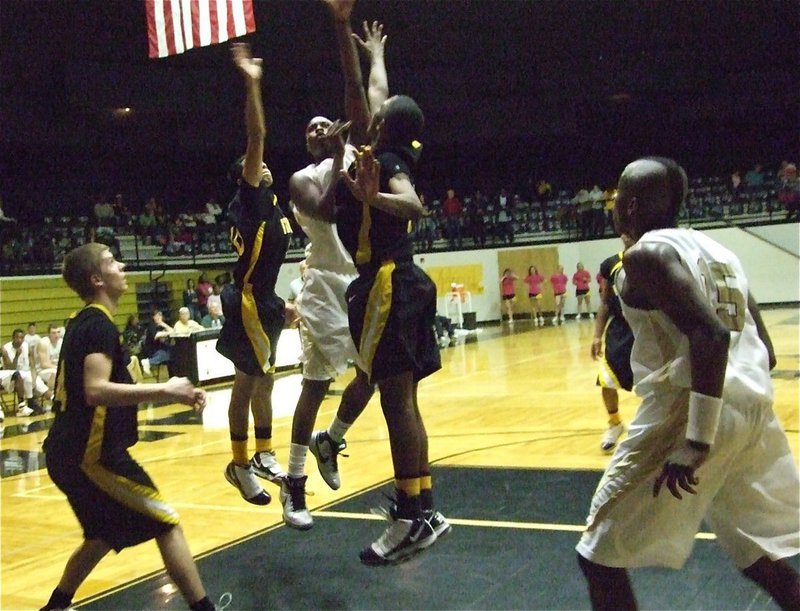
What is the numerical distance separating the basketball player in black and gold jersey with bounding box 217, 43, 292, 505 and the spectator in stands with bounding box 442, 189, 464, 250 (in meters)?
18.0

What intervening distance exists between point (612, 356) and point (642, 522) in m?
3.51

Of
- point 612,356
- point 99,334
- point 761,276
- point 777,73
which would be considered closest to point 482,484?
point 612,356

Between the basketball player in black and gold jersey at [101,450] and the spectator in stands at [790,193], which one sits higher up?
the spectator in stands at [790,193]

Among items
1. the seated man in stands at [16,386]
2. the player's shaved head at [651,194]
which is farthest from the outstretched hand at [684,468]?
the seated man in stands at [16,386]

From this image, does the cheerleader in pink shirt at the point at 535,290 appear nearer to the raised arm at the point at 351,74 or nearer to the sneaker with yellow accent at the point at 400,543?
the raised arm at the point at 351,74

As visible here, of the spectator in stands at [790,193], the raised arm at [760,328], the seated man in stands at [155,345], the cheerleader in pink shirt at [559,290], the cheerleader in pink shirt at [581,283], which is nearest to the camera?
the raised arm at [760,328]

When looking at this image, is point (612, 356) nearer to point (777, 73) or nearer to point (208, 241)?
point (208, 241)

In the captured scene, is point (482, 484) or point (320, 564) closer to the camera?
point (320, 564)

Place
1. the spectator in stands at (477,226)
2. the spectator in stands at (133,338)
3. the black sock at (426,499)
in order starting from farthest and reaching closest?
the spectator in stands at (477,226) → the spectator in stands at (133,338) → the black sock at (426,499)

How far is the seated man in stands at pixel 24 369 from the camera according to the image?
12066 mm

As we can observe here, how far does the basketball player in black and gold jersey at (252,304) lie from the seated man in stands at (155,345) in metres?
9.82

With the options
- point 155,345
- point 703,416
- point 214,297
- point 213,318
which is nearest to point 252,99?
point 703,416

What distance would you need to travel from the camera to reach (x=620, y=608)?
2508 millimetres

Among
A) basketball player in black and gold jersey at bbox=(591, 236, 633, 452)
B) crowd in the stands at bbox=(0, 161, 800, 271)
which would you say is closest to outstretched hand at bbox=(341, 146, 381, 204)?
basketball player in black and gold jersey at bbox=(591, 236, 633, 452)
